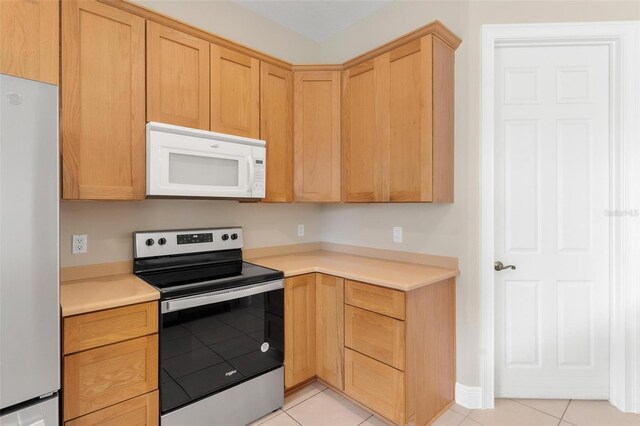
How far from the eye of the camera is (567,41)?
2037 mm

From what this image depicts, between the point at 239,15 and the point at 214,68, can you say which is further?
the point at 239,15

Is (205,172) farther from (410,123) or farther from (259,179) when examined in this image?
(410,123)

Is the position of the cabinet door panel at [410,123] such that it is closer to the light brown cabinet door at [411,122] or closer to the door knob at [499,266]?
the light brown cabinet door at [411,122]

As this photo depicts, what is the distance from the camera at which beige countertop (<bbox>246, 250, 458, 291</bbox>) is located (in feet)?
6.07

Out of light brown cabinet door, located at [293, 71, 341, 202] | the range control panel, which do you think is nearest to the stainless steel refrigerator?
the range control panel

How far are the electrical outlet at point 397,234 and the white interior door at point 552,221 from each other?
2.17 ft

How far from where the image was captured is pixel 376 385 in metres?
1.90

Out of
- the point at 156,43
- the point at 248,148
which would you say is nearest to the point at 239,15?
the point at 156,43

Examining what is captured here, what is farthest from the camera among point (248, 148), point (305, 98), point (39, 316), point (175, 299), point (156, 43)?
point (305, 98)

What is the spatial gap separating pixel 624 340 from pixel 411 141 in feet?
5.93

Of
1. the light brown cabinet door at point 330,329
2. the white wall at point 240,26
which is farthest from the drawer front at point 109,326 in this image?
the white wall at point 240,26

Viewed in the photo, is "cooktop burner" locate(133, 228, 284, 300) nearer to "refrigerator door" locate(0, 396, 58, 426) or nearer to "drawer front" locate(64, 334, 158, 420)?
"drawer front" locate(64, 334, 158, 420)

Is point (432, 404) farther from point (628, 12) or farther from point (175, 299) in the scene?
point (628, 12)

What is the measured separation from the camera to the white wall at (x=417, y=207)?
6.47 ft
